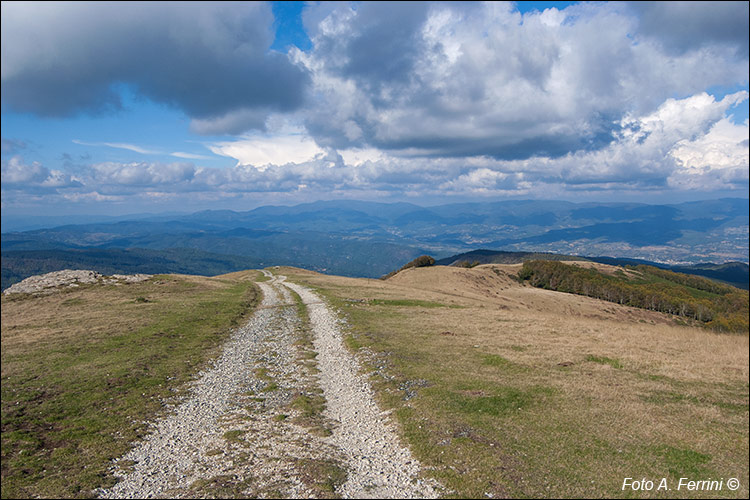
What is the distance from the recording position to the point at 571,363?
2169 cm

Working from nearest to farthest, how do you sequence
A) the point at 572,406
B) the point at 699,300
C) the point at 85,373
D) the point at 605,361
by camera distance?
the point at 572,406 → the point at 699,300 → the point at 85,373 → the point at 605,361

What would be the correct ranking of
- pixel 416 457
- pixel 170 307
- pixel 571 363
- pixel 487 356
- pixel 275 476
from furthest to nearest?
pixel 170 307 → pixel 487 356 → pixel 571 363 → pixel 416 457 → pixel 275 476

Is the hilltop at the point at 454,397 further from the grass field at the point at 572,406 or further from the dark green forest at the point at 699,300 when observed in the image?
the dark green forest at the point at 699,300

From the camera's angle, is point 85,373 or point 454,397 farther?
point 85,373

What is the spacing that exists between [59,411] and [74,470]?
19.9 feet

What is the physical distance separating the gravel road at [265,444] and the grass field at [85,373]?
1253 mm

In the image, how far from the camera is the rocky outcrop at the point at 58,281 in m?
29.8

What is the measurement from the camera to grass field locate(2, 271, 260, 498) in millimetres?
11789

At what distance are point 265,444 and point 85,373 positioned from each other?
14.0 m

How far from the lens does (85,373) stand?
20.1 meters

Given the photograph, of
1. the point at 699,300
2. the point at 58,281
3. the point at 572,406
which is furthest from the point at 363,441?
the point at 58,281

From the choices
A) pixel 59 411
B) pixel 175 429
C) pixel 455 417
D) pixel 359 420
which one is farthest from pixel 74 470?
pixel 455 417

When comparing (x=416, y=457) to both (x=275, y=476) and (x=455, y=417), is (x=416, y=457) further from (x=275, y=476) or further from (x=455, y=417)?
(x=275, y=476)

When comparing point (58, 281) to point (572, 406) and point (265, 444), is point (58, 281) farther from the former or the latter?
point (572, 406)
